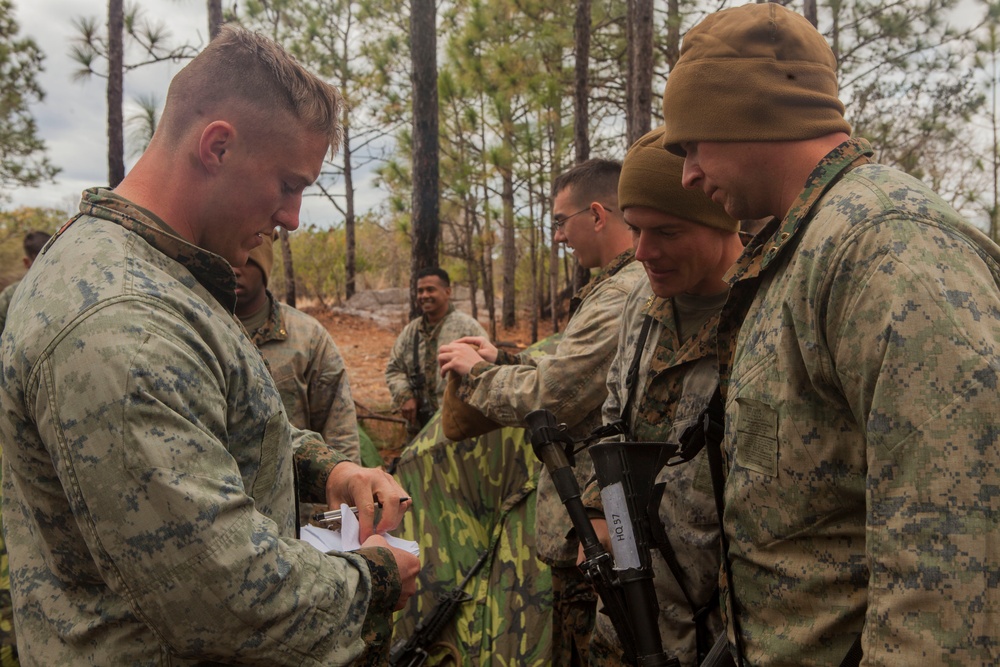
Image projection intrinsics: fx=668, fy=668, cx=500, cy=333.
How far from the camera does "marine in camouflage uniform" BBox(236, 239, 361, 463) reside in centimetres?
368

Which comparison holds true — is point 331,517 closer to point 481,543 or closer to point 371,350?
point 481,543

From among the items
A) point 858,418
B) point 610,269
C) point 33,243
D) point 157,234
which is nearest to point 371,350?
point 33,243

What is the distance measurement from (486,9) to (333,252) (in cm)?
1029

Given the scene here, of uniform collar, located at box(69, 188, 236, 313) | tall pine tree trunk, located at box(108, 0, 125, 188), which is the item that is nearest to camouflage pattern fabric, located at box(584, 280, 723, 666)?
uniform collar, located at box(69, 188, 236, 313)

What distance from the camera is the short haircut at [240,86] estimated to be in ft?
4.91

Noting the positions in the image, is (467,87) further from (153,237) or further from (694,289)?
(153,237)

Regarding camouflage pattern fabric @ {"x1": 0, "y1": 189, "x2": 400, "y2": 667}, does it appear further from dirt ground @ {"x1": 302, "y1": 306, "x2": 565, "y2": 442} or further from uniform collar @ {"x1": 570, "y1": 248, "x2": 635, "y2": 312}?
dirt ground @ {"x1": 302, "y1": 306, "x2": 565, "y2": 442}

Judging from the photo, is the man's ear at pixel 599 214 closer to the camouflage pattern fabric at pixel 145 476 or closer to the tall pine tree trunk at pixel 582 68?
the camouflage pattern fabric at pixel 145 476

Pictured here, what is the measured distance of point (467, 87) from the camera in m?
12.8

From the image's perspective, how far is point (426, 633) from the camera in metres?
3.52

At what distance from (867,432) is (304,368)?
10.3 feet

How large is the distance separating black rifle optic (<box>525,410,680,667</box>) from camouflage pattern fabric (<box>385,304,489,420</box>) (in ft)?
13.3

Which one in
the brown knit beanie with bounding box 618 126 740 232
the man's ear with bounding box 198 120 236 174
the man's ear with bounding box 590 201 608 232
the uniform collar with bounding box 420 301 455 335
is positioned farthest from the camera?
the uniform collar with bounding box 420 301 455 335

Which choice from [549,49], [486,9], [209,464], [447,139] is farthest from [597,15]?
[209,464]
